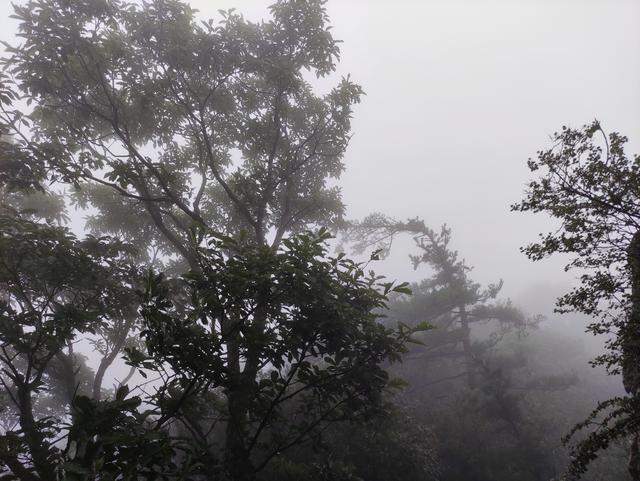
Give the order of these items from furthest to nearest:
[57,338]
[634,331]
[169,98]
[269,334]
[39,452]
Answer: [169,98] → [57,338] → [269,334] → [634,331] → [39,452]

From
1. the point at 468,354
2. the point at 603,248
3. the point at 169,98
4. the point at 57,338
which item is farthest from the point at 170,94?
the point at 468,354

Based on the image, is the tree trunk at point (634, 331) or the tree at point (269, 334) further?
the tree at point (269, 334)

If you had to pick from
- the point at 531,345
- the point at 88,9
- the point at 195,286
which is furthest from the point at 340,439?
the point at 531,345

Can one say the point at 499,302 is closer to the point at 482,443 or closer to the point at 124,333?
the point at 482,443

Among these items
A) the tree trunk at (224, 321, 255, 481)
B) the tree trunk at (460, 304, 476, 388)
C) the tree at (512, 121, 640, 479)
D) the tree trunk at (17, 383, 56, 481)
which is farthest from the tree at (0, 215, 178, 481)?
the tree trunk at (460, 304, 476, 388)

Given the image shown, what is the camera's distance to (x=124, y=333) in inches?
460

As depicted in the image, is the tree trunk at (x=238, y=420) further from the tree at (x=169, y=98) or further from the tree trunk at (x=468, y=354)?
the tree trunk at (x=468, y=354)

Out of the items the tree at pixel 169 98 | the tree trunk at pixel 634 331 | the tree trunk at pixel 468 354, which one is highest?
the tree at pixel 169 98

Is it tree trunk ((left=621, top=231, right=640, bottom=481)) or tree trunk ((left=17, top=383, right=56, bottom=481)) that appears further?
tree trunk ((left=621, top=231, right=640, bottom=481))

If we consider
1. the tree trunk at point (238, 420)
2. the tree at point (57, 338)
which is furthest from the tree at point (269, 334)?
the tree at point (57, 338)

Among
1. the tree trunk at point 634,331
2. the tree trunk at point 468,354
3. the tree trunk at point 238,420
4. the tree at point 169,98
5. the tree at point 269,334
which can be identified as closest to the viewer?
the tree trunk at point 634,331

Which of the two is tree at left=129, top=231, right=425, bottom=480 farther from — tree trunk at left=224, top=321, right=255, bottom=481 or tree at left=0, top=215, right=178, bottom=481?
tree at left=0, top=215, right=178, bottom=481

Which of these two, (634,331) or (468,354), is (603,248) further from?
(468,354)

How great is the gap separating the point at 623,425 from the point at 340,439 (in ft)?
31.6
